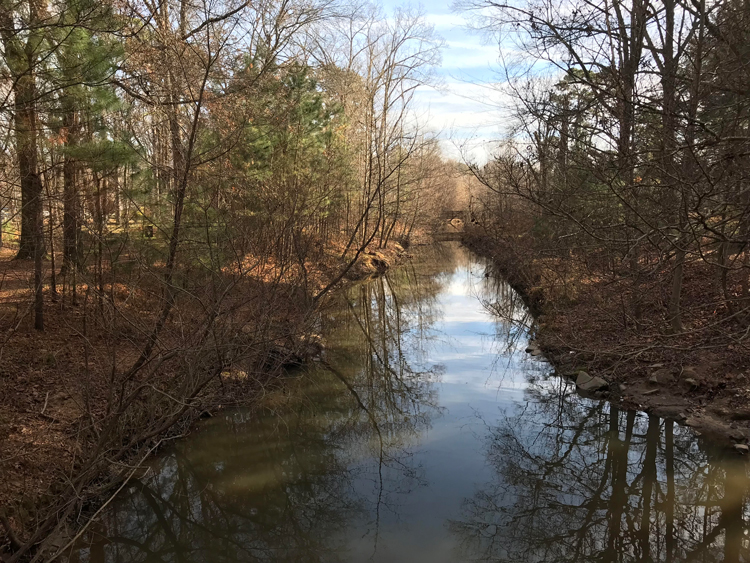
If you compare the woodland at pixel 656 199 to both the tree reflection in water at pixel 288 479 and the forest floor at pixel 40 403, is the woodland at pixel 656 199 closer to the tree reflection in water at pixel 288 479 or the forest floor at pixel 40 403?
the tree reflection in water at pixel 288 479

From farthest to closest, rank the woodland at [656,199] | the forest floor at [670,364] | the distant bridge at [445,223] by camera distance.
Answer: the distant bridge at [445,223] < the forest floor at [670,364] < the woodland at [656,199]

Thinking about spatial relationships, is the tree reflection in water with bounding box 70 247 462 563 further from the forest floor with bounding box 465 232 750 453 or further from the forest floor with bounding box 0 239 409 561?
the forest floor with bounding box 465 232 750 453

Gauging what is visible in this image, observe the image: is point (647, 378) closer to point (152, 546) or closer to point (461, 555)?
point (461, 555)

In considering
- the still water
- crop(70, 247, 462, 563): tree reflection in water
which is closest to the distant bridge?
crop(70, 247, 462, 563): tree reflection in water

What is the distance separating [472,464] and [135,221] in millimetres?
6378

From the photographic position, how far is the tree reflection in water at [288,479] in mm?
5543

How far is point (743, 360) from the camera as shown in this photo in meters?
8.09

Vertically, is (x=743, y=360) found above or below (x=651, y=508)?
above

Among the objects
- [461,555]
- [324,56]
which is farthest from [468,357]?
[324,56]

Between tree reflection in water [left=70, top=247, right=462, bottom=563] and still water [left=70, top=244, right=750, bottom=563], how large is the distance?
2 centimetres

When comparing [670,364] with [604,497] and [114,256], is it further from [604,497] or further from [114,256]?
[114,256]

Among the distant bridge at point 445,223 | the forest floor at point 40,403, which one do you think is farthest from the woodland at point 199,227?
the distant bridge at point 445,223

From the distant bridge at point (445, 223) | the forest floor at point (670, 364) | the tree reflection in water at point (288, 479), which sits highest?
the distant bridge at point (445, 223)

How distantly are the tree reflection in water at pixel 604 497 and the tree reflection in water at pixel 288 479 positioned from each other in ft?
4.03
